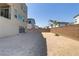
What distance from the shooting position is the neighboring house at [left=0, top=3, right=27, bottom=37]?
435 centimetres

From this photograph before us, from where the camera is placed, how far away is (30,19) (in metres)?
4.12

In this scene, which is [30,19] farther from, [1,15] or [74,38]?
[1,15]

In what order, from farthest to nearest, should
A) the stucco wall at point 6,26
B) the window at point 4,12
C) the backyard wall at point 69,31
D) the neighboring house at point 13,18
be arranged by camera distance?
1. the stucco wall at point 6,26
2. the window at point 4,12
3. the neighboring house at point 13,18
4. the backyard wall at point 69,31

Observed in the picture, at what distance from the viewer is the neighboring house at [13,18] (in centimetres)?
435

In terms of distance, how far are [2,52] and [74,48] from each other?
1.47 metres

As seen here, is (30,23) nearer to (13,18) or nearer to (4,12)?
(13,18)

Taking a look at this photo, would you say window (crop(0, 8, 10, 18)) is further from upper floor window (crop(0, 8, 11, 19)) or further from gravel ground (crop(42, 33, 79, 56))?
gravel ground (crop(42, 33, 79, 56))

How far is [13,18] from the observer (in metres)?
5.24

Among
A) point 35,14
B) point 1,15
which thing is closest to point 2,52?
point 35,14

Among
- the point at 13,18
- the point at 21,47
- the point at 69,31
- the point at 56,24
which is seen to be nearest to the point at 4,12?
the point at 13,18

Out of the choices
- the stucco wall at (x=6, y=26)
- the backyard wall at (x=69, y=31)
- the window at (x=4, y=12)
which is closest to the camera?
the backyard wall at (x=69, y=31)

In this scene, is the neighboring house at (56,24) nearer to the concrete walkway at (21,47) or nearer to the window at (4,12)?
the concrete walkway at (21,47)

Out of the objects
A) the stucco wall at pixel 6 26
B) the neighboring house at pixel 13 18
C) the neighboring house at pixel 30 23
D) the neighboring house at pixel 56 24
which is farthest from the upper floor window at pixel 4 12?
the neighboring house at pixel 56 24

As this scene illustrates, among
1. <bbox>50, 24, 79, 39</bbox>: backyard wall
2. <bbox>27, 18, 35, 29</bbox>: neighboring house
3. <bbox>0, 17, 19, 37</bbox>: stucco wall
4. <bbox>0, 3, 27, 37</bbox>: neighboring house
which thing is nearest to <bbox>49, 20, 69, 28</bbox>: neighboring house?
<bbox>50, 24, 79, 39</bbox>: backyard wall
